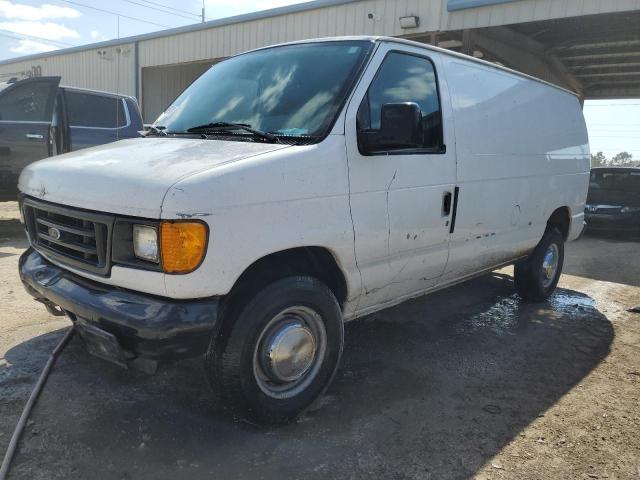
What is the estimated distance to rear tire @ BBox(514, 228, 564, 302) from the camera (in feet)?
18.0

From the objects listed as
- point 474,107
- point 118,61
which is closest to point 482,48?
point 474,107

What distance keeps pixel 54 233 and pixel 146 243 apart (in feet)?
2.64

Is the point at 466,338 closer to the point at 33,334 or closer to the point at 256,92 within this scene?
the point at 256,92

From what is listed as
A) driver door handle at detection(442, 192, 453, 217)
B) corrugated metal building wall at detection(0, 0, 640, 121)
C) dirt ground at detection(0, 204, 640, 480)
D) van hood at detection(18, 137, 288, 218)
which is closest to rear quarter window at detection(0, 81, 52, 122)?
dirt ground at detection(0, 204, 640, 480)

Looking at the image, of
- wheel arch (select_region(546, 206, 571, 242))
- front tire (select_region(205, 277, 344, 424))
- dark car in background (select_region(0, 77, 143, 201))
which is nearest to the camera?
front tire (select_region(205, 277, 344, 424))

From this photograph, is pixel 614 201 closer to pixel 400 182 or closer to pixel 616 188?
pixel 616 188

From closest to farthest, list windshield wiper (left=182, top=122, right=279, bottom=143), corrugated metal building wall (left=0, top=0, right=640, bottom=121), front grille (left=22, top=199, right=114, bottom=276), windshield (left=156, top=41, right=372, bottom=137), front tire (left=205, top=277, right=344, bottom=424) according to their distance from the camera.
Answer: front grille (left=22, top=199, right=114, bottom=276) < front tire (left=205, top=277, right=344, bottom=424) < windshield wiper (left=182, top=122, right=279, bottom=143) < windshield (left=156, top=41, right=372, bottom=137) < corrugated metal building wall (left=0, top=0, right=640, bottom=121)

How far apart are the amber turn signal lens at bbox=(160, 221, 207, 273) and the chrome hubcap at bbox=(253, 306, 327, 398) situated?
59cm

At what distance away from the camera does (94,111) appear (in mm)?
8008

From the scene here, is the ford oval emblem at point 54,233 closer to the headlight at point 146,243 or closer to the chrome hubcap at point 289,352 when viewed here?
the headlight at point 146,243

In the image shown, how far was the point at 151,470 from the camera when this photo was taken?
2.49m

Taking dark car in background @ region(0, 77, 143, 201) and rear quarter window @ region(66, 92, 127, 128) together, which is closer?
dark car in background @ region(0, 77, 143, 201)

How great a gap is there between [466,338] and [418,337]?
1.39ft

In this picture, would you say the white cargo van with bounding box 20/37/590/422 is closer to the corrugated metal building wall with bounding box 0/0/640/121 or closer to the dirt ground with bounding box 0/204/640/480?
the dirt ground with bounding box 0/204/640/480
